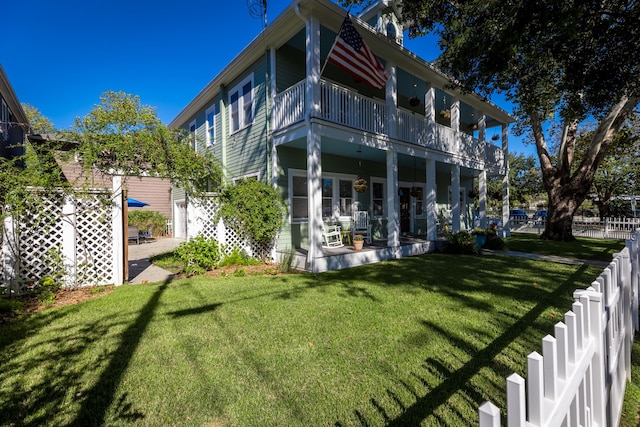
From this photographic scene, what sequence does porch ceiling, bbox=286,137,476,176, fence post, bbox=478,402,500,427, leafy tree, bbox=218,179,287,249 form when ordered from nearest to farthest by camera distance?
fence post, bbox=478,402,500,427
leafy tree, bbox=218,179,287,249
porch ceiling, bbox=286,137,476,176

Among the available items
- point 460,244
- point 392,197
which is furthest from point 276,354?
point 460,244

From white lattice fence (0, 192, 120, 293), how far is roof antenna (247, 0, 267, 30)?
654 centimetres

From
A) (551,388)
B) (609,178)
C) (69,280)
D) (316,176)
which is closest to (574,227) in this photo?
(609,178)

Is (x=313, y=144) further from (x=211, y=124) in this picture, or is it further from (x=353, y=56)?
(x=211, y=124)

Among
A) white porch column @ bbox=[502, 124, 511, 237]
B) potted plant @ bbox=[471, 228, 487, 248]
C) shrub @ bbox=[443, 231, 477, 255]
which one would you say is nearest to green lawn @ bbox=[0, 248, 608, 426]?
shrub @ bbox=[443, 231, 477, 255]

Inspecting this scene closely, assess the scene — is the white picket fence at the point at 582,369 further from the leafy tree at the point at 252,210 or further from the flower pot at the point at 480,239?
the flower pot at the point at 480,239

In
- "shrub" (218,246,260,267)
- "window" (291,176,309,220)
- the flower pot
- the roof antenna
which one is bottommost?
"shrub" (218,246,260,267)

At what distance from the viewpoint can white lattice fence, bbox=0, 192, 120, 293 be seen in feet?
16.1

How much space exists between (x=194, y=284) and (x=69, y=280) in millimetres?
2247

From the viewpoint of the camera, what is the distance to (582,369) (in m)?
1.28

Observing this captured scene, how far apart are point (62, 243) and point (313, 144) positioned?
5.41 meters

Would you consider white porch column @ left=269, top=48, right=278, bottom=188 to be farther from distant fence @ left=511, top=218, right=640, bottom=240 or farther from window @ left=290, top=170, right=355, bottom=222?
distant fence @ left=511, top=218, right=640, bottom=240

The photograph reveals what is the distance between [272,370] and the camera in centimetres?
271

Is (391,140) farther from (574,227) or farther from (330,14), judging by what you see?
(574,227)
